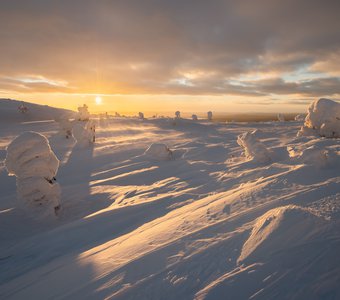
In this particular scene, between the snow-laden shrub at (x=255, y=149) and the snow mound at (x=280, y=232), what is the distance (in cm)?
860

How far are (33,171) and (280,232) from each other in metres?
9.26

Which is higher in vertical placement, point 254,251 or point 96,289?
point 254,251

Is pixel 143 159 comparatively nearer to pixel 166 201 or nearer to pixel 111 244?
pixel 166 201

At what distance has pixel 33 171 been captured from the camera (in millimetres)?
9906

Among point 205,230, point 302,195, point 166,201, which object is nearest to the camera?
point 205,230

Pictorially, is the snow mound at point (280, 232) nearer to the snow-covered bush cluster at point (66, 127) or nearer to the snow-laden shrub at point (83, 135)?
the snow-laden shrub at point (83, 135)

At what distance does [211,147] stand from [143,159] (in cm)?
602

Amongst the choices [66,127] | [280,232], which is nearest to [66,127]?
[66,127]

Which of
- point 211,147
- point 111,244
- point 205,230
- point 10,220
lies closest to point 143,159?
point 211,147

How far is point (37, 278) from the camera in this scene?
16.4 ft

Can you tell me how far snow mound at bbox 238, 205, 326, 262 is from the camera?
3594mm

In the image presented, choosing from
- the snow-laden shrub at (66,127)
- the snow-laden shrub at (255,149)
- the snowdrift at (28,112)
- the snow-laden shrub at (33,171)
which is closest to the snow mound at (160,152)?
the snow-laden shrub at (255,149)

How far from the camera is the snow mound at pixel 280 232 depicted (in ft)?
11.8

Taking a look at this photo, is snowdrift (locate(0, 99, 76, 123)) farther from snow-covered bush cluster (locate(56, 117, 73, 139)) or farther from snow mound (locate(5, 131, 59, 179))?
snow mound (locate(5, 131, 59, 179))
